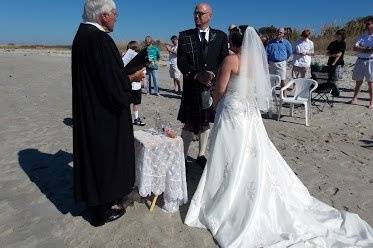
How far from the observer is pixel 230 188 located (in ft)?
14.7

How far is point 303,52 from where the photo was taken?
12047 mm

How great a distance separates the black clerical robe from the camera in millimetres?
4035

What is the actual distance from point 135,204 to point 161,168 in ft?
2.23

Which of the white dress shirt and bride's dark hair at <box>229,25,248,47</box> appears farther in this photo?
the white dress shirt

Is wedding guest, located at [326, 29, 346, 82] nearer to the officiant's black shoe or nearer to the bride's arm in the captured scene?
the bride's arm

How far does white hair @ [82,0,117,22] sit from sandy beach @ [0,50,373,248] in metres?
2.16

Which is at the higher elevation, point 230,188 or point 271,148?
point 271,148

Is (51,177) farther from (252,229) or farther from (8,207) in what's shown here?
(252,229)

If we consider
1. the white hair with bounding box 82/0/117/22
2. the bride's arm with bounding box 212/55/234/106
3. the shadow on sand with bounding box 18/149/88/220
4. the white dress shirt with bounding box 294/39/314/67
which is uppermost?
the white hair with bounding box 82/0/117/22

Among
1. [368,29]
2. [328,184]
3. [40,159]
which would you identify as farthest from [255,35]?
[368,29]

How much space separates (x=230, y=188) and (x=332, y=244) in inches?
43.3

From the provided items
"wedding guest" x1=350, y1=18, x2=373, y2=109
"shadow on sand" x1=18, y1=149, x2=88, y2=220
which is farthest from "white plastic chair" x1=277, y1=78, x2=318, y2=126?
"shadow on sand" x1=18, y1=149, x2=88, y2=220

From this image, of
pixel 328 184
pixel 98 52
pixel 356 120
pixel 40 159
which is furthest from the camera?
pixel 356 120

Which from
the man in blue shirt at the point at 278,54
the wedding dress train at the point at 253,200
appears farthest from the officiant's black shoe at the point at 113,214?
the man in blue shirt at the point at 278,54
